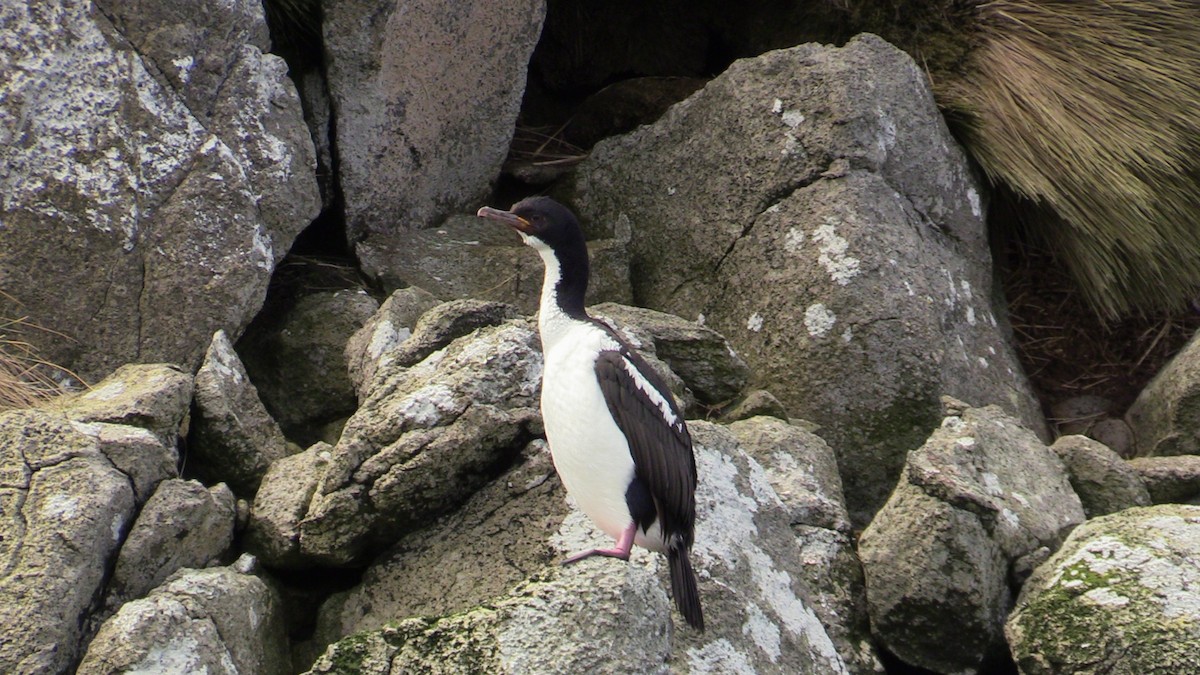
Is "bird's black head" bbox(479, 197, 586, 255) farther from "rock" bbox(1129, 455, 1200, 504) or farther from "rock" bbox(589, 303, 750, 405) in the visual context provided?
"rock" bbox(1129, 455, 1200, 504)

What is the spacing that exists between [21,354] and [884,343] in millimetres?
2979

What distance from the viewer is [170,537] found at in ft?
14.5

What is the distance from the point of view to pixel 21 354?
17.0 feet

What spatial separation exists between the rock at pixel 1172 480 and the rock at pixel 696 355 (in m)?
1.42

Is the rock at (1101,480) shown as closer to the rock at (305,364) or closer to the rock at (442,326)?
the rock at (442,326)

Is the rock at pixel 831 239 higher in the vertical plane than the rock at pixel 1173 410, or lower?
higher

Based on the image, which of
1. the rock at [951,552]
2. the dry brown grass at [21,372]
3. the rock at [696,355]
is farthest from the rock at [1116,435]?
the dry brown grass at [21,372]

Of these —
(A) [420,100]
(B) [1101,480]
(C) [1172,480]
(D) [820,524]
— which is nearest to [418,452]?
(D) [820,524]

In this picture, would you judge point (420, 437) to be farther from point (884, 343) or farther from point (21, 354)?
point (884, 343)

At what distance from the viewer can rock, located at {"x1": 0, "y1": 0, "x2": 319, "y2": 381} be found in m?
5.29

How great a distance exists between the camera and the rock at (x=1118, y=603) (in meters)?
4.32

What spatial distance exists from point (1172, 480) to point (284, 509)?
3.02 metres

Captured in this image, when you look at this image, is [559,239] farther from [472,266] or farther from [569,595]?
[472,266]

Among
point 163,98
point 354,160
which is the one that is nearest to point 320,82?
point 354,160
